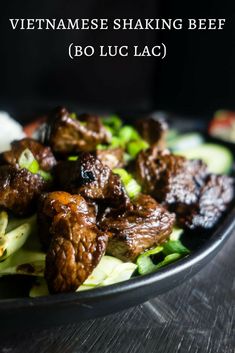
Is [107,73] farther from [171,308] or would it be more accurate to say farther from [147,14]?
[171,308]

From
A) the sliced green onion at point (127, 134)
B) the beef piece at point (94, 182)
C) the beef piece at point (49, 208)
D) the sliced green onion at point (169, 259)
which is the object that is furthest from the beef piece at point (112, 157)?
the sliced green onion at point (169, 259)

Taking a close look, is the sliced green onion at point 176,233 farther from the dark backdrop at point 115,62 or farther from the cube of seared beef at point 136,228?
the dark backdrop at point 115,62

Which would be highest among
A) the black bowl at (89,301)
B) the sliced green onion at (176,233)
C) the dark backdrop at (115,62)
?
the dark backdrop at (115,62)

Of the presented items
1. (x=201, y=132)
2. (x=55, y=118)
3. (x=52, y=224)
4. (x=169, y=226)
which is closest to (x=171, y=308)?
(x=169, y=226)

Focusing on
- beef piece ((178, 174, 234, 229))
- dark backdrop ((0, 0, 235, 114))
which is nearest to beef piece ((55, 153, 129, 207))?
beef piece ((178, 174, 234, 229))

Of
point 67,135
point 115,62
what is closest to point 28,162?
point 67,135

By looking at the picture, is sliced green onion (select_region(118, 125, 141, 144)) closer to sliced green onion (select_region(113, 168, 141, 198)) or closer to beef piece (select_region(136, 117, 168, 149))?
beef piece (select_region(136, 117, 168, 149))
